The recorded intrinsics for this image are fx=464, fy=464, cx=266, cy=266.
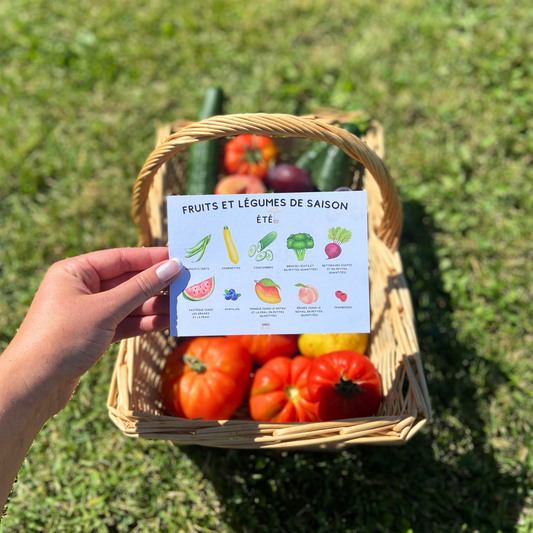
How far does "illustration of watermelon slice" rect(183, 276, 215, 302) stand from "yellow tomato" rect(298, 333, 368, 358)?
57 centimetres

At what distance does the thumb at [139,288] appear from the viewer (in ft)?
4.34

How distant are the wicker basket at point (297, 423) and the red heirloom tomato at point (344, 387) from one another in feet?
0.31

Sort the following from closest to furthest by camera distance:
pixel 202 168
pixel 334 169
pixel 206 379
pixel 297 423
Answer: pixel 297 423, pixel 206 379, pixel 334 169, pixel 202 168

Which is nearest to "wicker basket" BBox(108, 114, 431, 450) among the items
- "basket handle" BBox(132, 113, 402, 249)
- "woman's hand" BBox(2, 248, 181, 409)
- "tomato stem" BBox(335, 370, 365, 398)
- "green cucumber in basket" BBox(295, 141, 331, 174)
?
"basket handle" BBox(132, 113, 402, 249)

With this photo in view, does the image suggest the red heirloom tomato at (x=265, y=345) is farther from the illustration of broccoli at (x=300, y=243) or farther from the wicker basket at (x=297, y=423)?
the illustration of broccoli at (x=300, y=243)

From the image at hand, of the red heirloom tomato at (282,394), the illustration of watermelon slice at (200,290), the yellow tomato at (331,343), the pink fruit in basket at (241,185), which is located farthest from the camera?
the pink fruit in basket at (241,185)

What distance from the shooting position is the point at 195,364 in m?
1.64

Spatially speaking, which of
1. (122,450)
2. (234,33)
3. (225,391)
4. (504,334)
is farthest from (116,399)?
(234,33)

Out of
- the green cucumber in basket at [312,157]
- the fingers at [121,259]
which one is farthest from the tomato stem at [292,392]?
the green cucumber in basket at [312,157]

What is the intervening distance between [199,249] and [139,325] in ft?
1.21

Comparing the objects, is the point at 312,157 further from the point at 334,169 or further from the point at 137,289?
the point at 137,289

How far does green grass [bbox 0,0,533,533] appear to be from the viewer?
75.5 inches

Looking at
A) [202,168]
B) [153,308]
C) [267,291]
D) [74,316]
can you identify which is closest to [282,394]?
[267,291]

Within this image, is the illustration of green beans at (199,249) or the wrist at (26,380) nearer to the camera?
the wrist at (26,380)
